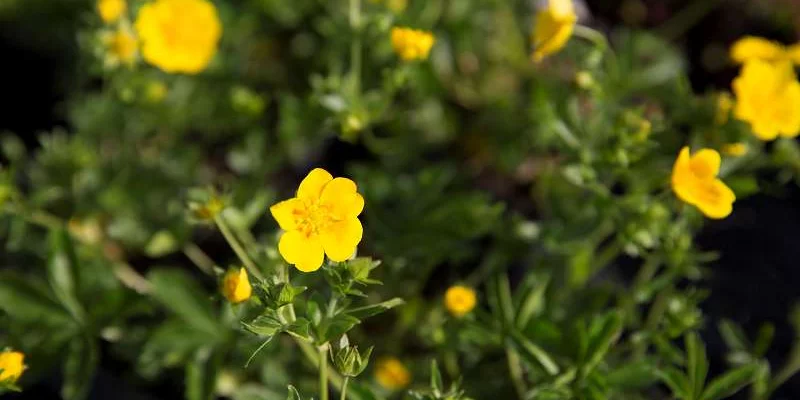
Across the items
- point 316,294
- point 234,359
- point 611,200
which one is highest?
point 316,294

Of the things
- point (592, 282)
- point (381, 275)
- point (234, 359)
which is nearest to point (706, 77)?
point (592, 282)

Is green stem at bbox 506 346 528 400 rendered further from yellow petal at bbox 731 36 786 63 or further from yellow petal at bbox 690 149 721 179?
yellow petal at bbox 731 36 786 63

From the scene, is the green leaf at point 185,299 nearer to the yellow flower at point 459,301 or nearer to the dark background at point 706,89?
the dark background at point 706,89

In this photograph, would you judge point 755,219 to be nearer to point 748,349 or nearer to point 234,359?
point 748,349

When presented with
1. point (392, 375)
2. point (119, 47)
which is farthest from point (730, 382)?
point (119, 47)

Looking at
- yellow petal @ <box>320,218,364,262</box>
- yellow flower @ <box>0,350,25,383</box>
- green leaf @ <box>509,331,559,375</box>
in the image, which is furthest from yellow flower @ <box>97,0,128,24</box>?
green leaf @ <box>509,331,559,375</box>

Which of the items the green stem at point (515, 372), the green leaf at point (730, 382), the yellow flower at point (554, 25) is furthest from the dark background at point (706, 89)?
the yellow flower at point (554, 25)

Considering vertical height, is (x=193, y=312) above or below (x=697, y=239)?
above
